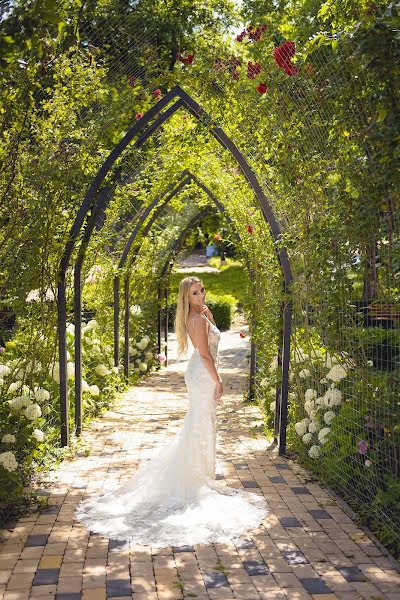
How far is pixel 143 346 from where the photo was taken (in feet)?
37.3

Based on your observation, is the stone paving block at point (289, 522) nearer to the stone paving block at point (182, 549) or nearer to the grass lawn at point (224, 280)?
the stone paving block at point (182, 549)

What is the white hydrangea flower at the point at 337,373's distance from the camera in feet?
16.8

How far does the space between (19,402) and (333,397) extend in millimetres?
2168

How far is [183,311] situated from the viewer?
508 centimetres

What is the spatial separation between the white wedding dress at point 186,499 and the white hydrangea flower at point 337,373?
0.82m

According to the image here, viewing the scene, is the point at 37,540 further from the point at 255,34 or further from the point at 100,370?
the point at 100,370

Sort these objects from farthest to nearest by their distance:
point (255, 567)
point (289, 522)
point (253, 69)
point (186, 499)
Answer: point (253, 69) < point (186, 499) < point (289, 522) < point (255, 567)

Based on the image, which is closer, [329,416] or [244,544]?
[244,544]

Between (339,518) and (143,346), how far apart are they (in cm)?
706

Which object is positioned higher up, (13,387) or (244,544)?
(13,387)

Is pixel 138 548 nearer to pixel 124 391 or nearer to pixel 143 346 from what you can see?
pixel 124 391

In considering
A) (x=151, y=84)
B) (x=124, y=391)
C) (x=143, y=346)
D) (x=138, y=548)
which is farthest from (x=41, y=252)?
(x=143, y=346)

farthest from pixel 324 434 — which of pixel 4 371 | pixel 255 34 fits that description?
pixel 255 34

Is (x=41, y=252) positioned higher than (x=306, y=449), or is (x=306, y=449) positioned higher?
(x=41, y=252)
